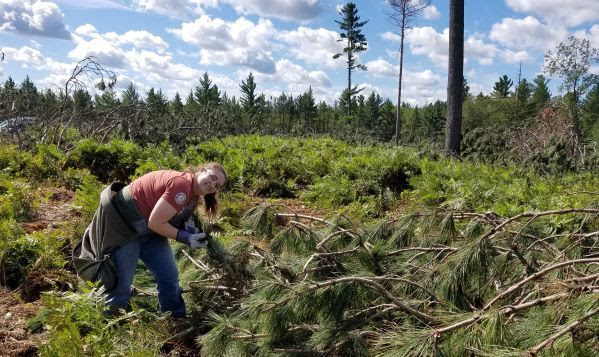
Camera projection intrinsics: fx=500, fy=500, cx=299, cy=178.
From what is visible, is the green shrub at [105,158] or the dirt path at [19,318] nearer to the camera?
the dirt path at [19,318]

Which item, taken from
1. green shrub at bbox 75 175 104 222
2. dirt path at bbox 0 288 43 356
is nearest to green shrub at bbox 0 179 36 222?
green shrub at bbox 75 175 104 222

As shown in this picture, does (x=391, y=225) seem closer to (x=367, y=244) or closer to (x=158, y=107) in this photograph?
(x=367, y=244)

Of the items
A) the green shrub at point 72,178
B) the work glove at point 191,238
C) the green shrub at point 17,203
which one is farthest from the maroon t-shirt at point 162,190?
the green shrub at point 72,178

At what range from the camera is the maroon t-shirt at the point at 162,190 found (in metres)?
3.20

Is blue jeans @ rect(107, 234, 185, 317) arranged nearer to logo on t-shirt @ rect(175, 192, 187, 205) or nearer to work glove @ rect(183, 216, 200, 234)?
work glove @ rect(183, 216, 200, 234)

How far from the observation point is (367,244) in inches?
131

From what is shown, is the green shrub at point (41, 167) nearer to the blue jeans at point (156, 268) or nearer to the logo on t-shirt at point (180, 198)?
the blue jeans at point (156, 268)

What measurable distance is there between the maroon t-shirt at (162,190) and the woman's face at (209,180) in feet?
0.22

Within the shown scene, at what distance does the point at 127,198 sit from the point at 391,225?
1.84 meters

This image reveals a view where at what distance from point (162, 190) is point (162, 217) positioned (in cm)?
20

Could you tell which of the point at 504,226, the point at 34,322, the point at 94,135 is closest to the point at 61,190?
the point at 94,135

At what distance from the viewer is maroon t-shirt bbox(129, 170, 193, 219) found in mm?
3203

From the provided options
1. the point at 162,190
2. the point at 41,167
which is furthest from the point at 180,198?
the point at 41,167

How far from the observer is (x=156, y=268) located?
351 centimetres
